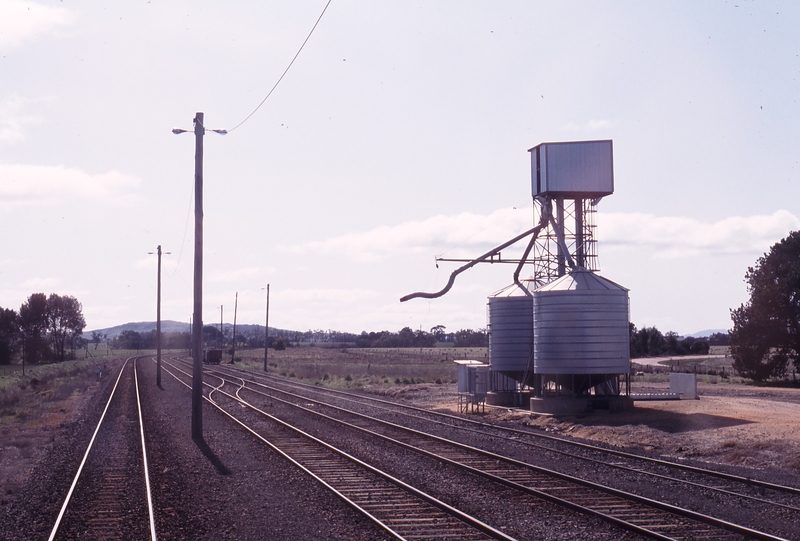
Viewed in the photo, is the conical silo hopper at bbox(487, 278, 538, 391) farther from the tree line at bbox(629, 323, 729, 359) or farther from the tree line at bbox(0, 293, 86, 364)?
the tree line at bbox(0, 293, 86, 364)

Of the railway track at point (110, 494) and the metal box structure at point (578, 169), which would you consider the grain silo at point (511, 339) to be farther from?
the railway track at point (110, 494)

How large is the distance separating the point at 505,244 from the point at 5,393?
2912 cm

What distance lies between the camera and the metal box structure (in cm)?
3144

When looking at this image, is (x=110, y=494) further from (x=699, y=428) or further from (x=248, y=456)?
(x=699, y=428)

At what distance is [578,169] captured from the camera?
31609mm

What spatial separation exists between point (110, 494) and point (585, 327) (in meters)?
19.1

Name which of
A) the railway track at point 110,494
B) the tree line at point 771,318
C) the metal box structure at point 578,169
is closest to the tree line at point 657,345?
the tree line at point 771,318

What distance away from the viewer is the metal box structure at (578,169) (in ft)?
103

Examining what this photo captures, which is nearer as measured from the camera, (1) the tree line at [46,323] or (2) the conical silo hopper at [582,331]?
(2) the conical silo hopper at [582,331]

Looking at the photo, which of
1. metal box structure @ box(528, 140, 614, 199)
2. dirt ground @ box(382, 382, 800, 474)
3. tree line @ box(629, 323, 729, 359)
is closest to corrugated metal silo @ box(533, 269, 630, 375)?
dirt ground @ box(382, 382, 800, 474)

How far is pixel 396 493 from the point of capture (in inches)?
520

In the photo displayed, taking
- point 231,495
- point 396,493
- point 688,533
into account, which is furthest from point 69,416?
point 688,533

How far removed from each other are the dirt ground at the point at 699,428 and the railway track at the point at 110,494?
41.5 feet

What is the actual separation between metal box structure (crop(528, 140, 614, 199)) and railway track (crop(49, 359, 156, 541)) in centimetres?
1898
